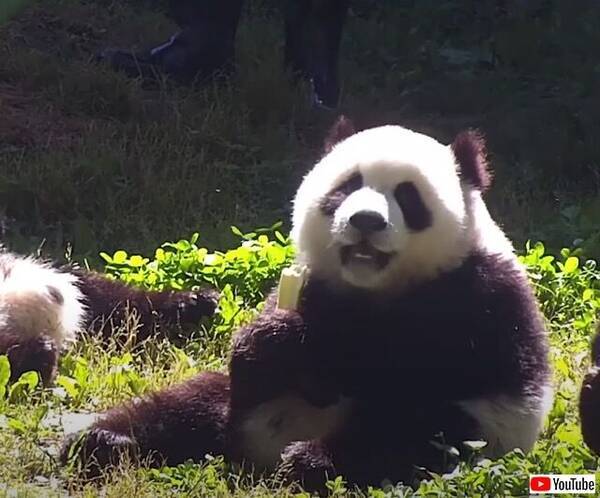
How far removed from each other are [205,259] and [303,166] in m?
2.67

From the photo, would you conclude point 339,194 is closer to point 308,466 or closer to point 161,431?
point 308,466

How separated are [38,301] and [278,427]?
182 cm

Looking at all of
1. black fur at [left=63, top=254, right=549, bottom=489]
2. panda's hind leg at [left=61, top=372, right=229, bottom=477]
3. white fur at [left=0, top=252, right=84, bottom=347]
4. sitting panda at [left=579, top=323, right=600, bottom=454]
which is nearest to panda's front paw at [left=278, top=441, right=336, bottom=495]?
black fur at [left=63, top=254, right=549, bottom=489]

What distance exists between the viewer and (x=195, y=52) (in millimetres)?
10562

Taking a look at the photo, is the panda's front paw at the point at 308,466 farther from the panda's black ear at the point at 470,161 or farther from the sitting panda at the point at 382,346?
the panda's black ear at the point at 470,161

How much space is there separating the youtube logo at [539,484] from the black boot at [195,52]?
6.84m

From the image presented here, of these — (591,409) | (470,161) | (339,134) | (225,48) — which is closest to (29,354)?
(339,134)

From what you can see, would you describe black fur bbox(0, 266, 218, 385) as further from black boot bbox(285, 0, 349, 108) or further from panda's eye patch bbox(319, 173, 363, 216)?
black boot bbox(285, 0, 349, 108)

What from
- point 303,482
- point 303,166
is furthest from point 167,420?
point 303,166

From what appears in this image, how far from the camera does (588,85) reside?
11203 millimetres

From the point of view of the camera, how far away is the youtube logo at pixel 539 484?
13.3 ft

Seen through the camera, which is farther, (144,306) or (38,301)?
(144,306)

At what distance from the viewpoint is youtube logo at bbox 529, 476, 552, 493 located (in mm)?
4039

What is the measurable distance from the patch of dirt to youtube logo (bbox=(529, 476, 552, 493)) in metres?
6.03
